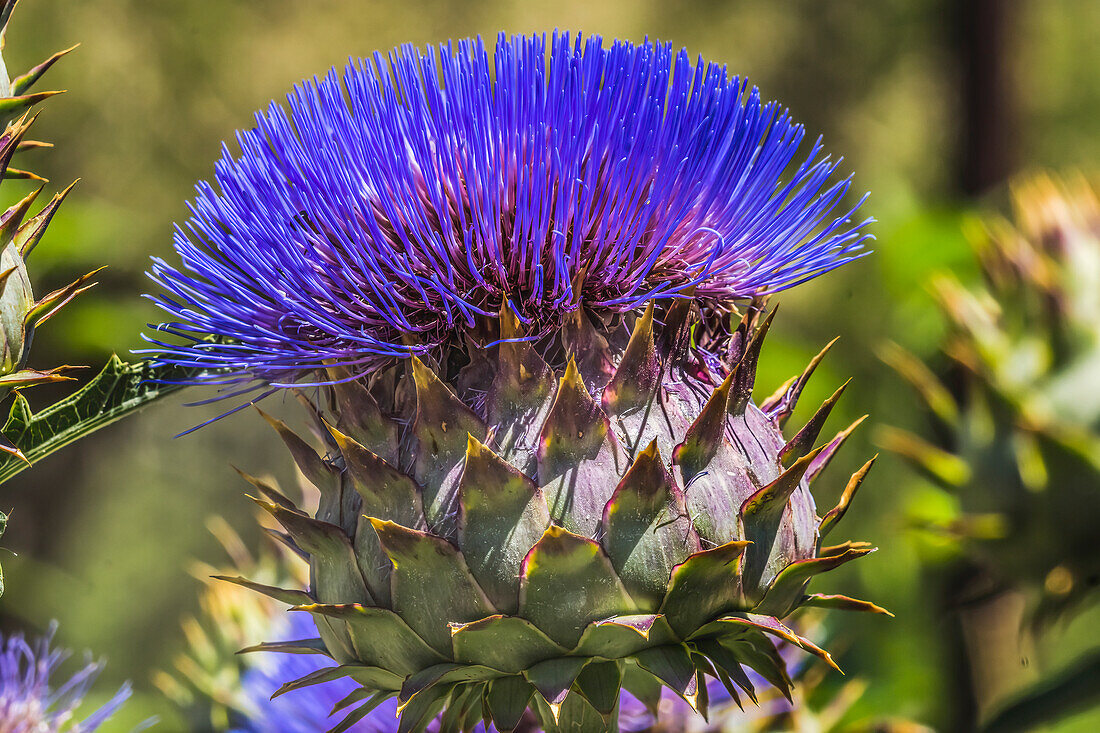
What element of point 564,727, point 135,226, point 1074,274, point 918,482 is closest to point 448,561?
point 564,727

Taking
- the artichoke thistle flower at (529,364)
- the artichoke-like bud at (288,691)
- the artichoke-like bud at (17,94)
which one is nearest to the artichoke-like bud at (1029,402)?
the artichoke-like bud at (288,691)

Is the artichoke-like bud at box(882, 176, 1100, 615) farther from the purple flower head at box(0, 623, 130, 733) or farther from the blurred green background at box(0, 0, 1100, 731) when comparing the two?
the purple flower head at box(0, 623, 130, 733)

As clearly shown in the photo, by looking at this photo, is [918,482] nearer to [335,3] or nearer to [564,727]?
[564,727]

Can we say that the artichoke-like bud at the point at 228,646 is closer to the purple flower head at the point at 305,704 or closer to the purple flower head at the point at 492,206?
the purple flower head at the point at 305,704

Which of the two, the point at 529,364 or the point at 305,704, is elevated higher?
the point at 529,364

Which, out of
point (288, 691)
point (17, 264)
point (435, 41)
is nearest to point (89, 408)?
point (17, 264)

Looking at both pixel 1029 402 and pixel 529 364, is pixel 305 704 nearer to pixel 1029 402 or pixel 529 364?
pixel 529 364
